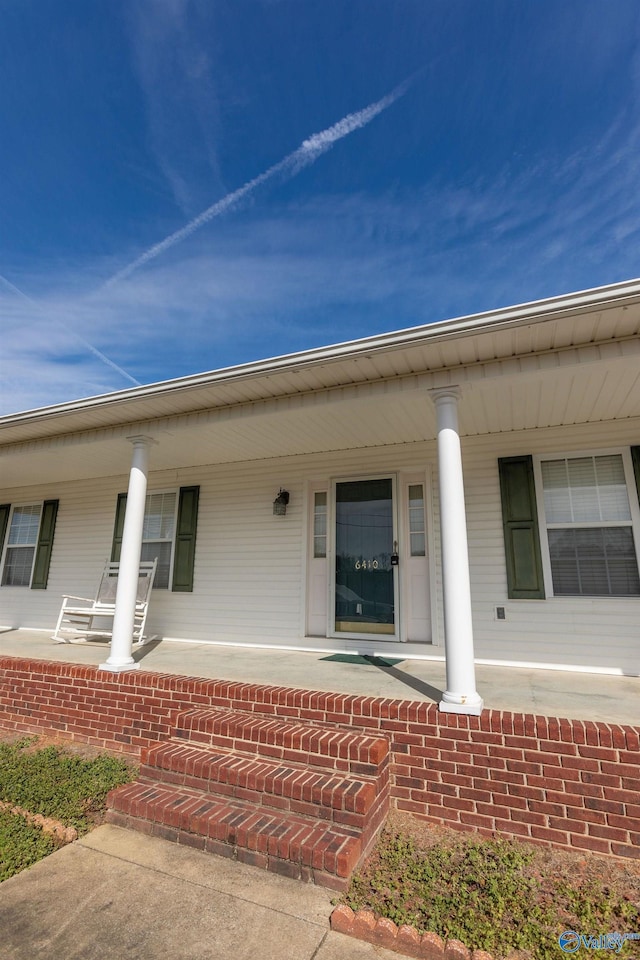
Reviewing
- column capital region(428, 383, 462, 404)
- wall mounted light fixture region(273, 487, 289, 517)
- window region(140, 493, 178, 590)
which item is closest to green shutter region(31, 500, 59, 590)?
window region(140, 493, 178, 590)

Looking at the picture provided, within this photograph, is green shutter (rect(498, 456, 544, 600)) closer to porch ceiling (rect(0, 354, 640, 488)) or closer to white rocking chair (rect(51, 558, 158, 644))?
porch ceiling (rect(0, 354, 640, 488))

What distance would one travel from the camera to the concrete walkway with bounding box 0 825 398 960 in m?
1.57

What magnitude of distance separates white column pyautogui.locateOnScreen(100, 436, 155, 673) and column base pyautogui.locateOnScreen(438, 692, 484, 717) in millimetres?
2636

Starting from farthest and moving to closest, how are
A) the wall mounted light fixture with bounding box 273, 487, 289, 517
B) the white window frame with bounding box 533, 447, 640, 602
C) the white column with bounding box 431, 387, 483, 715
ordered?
the wall mounted light fixture with bounding box 273, 487, 289, 517, the white window frame with bounding box 533, 447, 640, 602, the white column with bounding box 431, 387, 483, 715

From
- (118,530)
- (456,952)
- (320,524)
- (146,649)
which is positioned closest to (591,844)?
(456,952)

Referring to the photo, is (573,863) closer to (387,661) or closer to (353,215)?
(387,661)

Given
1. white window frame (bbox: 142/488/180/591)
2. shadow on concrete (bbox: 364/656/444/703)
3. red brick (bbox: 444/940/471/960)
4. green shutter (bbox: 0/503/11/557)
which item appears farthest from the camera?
green shutter (bbox: 0/503/11/557)

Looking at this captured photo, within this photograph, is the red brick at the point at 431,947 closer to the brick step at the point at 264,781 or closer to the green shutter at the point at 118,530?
the brick step at the point at 264,781

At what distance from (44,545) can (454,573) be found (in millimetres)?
6509

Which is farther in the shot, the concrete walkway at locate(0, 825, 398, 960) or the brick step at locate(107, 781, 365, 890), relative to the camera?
the brick step at locate(107, 781, 365, 890)

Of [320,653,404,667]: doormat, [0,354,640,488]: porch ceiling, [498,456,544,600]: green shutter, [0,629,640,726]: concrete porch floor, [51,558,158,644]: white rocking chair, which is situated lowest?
[0,629,640,726]: concrete porch floor

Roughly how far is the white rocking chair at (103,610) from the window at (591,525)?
4.45 m

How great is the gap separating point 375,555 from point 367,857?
308 centimetres

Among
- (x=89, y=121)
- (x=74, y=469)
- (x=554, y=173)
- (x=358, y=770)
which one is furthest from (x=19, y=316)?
(x=358, y=770)
